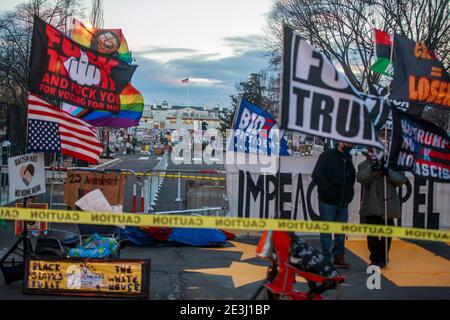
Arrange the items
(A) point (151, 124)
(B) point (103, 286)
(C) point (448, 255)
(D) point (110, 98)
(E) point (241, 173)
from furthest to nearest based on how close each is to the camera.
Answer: (A) point (151, 124), (E) point (241, 173), (C) point (448, 255), (D) point (110, 98), (B) point (103, 286)

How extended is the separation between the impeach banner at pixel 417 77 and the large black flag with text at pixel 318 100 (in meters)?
1.44

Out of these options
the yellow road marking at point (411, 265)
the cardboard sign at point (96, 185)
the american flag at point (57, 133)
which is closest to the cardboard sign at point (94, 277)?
the american flag at point (57, 133)

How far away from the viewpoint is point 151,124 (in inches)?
6048

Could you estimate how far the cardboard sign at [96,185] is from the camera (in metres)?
11.3

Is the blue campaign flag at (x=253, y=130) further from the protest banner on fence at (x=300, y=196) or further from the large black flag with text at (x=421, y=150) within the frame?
the large black flag with text at (x=421, y=150)

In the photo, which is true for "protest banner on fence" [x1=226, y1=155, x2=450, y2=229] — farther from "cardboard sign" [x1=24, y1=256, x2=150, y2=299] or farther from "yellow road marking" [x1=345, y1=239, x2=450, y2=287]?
"cardboard sign" [x1=24, y1=256, x2=150, y2=299]

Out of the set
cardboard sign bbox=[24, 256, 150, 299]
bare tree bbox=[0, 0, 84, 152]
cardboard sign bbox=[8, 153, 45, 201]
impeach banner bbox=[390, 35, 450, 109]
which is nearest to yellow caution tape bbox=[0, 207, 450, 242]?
cardboard sign bbox=[24, 256, 150, 299]

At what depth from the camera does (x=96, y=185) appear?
1151 centimetres

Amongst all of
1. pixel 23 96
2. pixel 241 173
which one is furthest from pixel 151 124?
pixel 241 173

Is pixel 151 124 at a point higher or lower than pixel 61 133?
higher

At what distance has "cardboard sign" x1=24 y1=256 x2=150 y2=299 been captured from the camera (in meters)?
7.23

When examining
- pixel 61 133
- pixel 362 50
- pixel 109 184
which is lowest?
pixel 109 184
